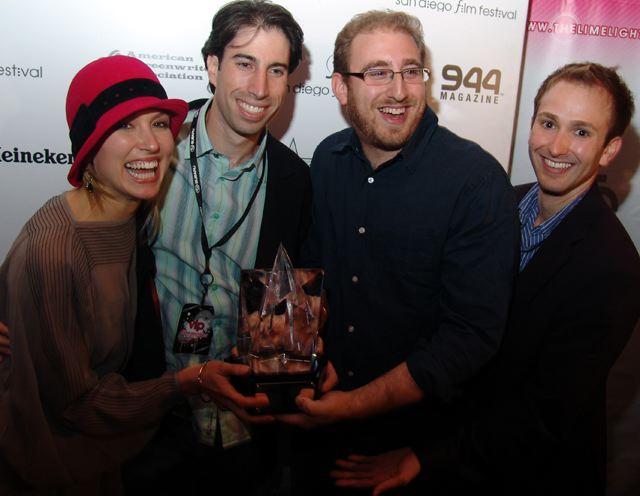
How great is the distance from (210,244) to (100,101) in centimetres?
72

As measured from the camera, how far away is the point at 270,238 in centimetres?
219

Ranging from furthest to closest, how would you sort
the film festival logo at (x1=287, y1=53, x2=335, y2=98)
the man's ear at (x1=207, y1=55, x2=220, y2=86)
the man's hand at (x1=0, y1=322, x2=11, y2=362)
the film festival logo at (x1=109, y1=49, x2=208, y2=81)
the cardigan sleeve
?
the film festival logo at (x1=287, y1=53, x2=335, y2=98), the film festival logo at (x1=109, y1=49, x2=208, y2=81), the man's ear at (x1=207, y1=55, x2=220, y2=86), the man's hand at (x1=0, y1=322, x2=11, y2=362), the cardigan sleeve

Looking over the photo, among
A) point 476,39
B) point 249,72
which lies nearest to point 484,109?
point 476,39

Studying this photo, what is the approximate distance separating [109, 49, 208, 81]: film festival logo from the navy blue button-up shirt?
88 centimetres

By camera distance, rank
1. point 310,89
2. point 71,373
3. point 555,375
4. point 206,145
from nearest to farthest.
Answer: point 71,373, point 555,375, point 206,145, point 310,89

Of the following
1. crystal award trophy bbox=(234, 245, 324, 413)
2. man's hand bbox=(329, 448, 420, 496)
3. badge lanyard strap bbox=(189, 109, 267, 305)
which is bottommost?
man's hand bbox=(329, 448, 420, 496)

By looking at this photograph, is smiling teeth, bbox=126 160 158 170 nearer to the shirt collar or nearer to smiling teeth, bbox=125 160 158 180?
smiling teeth, bbox=125 160 158 180

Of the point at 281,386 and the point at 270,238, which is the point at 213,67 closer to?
the point at 270,238

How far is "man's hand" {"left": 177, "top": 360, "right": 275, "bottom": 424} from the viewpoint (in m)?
1.75

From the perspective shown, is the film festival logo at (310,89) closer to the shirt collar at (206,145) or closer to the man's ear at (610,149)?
the shirt collar at (206,145)

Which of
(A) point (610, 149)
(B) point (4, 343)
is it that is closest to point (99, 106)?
(B) point (4, 343)

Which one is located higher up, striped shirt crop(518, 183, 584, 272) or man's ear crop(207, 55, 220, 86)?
man's ear crop(207, 55, 220, 86)

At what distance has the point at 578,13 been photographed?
10.2 ft

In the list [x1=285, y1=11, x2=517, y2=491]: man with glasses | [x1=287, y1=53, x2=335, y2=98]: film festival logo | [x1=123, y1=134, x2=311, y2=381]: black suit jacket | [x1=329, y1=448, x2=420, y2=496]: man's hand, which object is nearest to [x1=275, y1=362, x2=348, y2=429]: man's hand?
[x1=285, y1=11, x2=517, y2=491]: man with glasses
